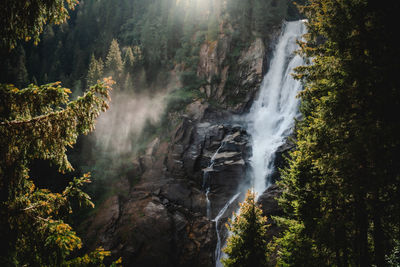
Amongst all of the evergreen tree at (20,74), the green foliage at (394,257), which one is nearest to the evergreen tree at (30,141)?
the green foliage at (394,257)

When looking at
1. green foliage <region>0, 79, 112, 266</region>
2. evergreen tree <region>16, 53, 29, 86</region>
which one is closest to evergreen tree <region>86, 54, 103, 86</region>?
evergreen tree <region>16, 53, 29, 86</region>

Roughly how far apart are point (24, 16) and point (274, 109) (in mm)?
26470

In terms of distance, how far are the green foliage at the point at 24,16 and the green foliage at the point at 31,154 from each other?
89cm

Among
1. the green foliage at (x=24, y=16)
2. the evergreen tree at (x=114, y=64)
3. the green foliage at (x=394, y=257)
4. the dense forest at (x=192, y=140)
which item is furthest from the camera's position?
the evergreen tree at (x=114, y=64)

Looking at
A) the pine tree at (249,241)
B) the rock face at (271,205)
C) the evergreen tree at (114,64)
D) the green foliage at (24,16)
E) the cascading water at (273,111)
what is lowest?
the pine tree at (249,241)

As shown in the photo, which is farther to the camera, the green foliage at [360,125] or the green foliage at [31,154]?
the green foliage at [360,125]

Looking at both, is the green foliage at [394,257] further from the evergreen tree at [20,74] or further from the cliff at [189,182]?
the evergreen tree at [20,74]

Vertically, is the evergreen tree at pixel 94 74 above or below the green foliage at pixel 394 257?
above

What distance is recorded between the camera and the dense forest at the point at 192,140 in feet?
12.9

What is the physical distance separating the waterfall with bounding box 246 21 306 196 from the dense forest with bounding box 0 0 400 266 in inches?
44.6

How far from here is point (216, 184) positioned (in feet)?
70.4

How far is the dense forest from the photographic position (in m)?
3.92

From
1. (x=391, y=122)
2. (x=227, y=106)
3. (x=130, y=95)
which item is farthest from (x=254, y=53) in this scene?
(x=391, y=122)

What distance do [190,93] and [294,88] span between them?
1419 cm
